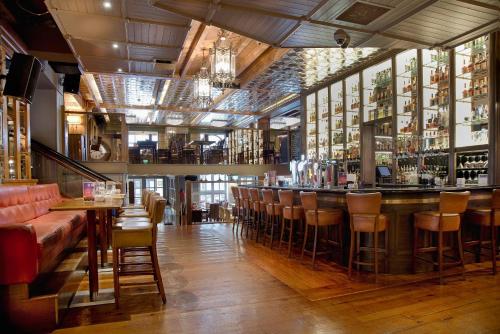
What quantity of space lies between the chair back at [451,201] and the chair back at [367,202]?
0.69 meters

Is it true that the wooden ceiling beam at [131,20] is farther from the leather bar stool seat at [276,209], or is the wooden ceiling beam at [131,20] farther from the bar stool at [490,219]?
the bar stool at [490,219]

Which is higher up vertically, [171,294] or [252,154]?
[252,154]

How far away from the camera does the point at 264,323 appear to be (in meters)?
2.76

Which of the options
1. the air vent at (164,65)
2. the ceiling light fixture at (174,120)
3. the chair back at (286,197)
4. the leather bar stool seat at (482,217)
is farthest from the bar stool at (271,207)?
the ceiling light fixture at (174,120)

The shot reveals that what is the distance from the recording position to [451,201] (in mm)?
3871

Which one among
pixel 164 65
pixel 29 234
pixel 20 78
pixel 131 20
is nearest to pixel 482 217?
pixel 29 234

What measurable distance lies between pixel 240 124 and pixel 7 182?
12.4 meters

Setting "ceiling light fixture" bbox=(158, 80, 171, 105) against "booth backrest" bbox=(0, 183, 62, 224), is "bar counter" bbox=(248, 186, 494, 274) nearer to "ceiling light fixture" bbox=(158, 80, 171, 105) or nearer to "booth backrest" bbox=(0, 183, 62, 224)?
"booth backrest" bbox=(0, 183, 62, 224)

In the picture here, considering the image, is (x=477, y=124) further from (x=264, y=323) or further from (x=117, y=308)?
(x=117, y=308)

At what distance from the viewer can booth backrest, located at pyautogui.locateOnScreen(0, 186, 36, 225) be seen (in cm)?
354

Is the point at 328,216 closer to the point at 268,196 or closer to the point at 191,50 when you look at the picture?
the point at 268,196

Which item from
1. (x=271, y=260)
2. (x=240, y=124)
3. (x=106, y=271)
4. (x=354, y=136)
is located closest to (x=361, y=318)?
(x=271, y=260)

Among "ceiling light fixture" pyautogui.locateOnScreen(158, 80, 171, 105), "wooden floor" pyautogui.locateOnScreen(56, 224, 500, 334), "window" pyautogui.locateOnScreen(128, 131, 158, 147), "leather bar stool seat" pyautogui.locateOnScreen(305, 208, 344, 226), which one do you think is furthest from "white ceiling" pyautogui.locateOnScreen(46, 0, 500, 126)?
"window" pyautogui.locateOnScreen(128, 131, 158, 147)

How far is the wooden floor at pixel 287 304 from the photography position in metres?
2.70
